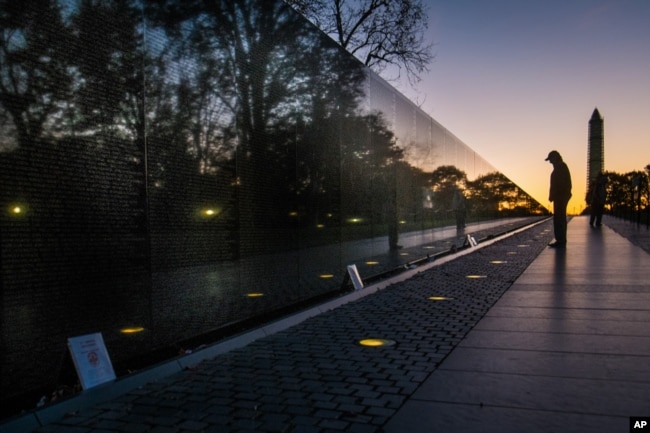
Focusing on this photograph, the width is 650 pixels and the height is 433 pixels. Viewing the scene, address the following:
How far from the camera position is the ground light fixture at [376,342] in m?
4.70

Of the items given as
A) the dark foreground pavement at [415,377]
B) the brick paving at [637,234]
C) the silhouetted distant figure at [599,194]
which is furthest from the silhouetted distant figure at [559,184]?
the silhouetted distant figure at [599,194]

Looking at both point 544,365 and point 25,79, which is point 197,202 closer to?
point 25,79

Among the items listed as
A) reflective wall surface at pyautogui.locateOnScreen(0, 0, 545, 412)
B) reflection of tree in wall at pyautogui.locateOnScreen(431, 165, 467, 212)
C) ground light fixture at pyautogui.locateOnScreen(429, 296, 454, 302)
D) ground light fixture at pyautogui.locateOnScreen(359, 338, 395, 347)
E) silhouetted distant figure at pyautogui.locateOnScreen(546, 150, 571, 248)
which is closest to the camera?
reflective wall surface at pyautogui.locateOnScreen(0, 0, 545, 412)

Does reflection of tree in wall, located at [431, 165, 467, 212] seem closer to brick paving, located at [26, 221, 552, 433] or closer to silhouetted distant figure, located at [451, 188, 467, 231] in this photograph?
silhouetted distant figure, located at [451, 188, 467, 231]

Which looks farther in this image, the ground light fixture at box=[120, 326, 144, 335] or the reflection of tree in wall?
the reflection of tree in wall

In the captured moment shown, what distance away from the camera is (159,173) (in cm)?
457

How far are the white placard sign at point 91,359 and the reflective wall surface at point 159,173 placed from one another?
89 millimetres

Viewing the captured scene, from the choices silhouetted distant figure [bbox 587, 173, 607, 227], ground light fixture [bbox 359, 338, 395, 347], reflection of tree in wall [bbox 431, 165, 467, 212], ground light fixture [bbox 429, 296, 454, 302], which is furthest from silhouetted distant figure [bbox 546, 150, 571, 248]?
silhouetted distant figure [bbox 587, 173, 607, 227]

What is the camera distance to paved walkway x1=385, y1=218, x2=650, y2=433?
290 cm

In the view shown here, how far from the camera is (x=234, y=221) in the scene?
5668 millimetres

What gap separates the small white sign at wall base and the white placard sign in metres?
4.52

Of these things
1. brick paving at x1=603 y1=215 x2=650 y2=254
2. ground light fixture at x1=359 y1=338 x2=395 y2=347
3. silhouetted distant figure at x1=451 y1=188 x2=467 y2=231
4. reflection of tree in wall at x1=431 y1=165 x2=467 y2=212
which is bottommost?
ground light fixture at x1=359 y1=338 x2=395 y2=347

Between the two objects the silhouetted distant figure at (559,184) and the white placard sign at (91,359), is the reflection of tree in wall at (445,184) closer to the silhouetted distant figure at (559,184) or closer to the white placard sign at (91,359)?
the silhouetted distant figure at (559,184)

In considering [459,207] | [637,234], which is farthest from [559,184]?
[637,234]
